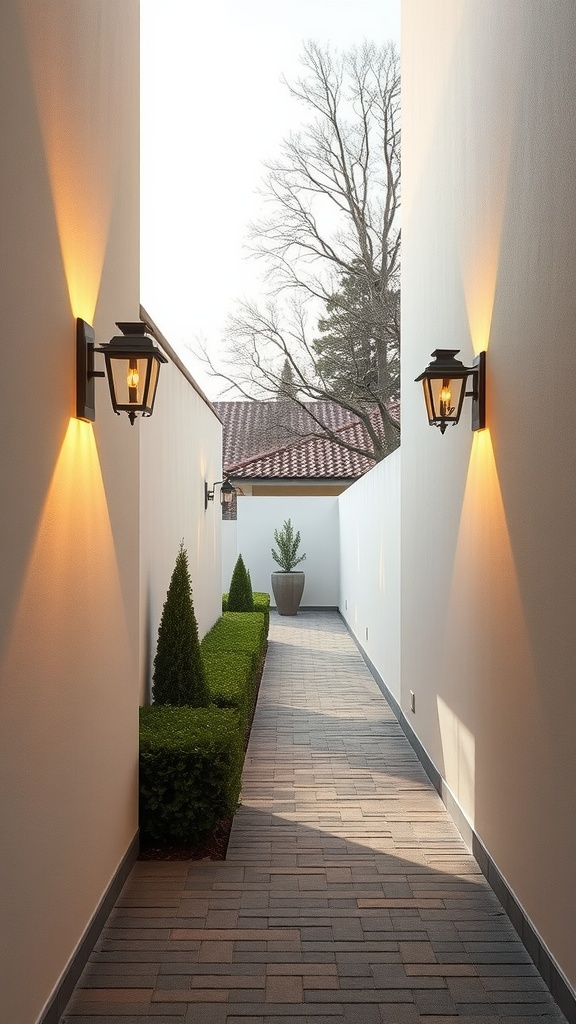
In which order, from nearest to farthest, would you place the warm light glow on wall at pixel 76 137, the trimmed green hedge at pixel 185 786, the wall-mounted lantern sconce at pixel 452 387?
the warm light glow on wall at pixel 76 137 → the wall-mounted lantern sconce at pixel 452 387 → the trimmed green hedge at pixel 185 786

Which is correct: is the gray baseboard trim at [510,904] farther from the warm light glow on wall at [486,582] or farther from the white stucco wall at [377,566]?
Result: the white stucco wall at [377,566]

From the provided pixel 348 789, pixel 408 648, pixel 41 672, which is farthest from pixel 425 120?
pixel 41 672

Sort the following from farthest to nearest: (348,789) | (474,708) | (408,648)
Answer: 1. (408,648)
2. (348,789)
3. (474,708)

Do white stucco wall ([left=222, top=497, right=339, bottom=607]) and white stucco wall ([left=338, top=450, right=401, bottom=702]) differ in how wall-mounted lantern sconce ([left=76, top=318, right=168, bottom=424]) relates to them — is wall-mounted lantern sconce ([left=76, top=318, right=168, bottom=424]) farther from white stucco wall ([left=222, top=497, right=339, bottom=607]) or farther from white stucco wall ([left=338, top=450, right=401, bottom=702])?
white stucco wall ([left=222, top=497, right=339, bottom=607])

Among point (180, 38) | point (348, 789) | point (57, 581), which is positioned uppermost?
point (180, 38)

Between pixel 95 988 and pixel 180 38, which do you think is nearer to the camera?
pixel 95 988

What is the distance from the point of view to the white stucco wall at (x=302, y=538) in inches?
797

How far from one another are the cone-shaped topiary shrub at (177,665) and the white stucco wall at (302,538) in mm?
13989

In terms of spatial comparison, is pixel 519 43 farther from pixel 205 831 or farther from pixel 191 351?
pixel 191 351

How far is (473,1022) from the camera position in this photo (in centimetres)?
324

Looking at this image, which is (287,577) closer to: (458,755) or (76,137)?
(458,755)

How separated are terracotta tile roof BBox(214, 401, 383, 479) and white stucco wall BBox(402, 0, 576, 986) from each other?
1432cm

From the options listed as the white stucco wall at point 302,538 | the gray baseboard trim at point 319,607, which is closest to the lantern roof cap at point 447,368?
the white stucco wall at point 302,538

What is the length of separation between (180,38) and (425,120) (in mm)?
5618
